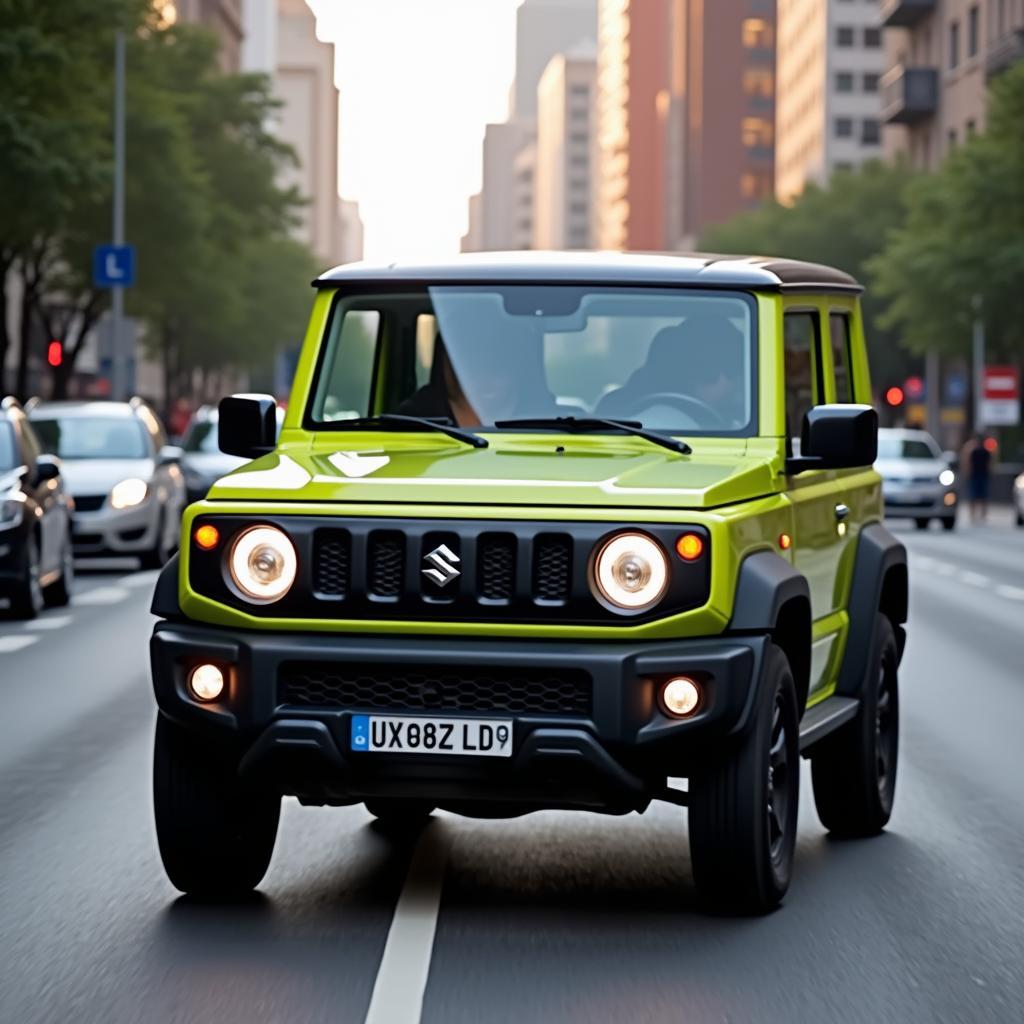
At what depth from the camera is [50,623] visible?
19.5 metres

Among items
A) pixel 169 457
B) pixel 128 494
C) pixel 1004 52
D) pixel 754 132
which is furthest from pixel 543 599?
pixel 754 132

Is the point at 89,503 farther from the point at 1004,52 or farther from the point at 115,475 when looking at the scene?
the point at 1004,52

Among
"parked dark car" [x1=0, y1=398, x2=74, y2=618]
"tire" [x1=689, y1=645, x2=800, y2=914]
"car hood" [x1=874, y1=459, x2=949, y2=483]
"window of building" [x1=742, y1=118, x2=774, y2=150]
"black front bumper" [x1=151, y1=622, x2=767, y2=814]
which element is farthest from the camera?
"window of building" [x1=742, y1=118, x2=774, y2=150]

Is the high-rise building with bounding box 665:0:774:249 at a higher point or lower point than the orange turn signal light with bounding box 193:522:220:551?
higher

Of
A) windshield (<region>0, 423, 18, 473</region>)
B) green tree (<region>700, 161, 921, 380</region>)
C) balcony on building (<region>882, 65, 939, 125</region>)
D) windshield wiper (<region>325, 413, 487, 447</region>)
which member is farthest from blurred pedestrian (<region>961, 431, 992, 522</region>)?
windshield wiper (<region>325, 413, 487, 447</region>)

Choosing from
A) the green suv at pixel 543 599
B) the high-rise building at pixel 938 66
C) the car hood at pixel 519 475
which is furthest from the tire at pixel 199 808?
the high-rise building at pixel 938 66

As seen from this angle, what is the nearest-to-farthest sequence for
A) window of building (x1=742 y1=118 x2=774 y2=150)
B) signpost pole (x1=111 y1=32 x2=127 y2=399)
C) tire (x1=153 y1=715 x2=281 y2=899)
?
1. tire (x1=153 y1=715 x2=281 y2=899)
2. signpost pole (x1=111 y1=32 x2=127 y2=399)
3. window of building (x1=742 y1=118 x2=774 y2=150)

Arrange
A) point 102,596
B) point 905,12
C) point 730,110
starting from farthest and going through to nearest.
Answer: point 730,110 → point 905,12 → point 102,596

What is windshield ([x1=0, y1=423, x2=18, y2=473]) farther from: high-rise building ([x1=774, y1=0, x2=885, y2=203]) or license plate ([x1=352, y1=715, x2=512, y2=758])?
high-rise building ([x1=774, y1=0, x2=885, y2=203])

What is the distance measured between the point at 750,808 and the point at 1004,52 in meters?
70.1

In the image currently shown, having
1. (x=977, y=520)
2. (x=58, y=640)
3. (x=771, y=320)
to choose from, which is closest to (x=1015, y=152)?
(x=977, y=520)

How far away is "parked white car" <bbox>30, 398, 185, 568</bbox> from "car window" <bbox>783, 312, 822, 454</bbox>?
57.5 ft

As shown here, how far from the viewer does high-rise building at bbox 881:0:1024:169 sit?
264ft

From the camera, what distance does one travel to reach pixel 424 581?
22.7ft
